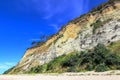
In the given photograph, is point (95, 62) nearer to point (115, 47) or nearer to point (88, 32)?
point (115, 47)

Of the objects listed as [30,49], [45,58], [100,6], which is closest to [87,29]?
[100,6]

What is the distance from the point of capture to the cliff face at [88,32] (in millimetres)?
59656

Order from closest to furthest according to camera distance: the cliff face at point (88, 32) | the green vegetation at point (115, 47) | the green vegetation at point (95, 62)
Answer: the green vegetation at point (95, 62) < the green vegetation at point (115, 47) < the cliff face at point (88, 32)

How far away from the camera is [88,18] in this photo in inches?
2847

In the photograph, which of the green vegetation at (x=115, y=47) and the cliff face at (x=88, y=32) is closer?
the green vegetation at (x=115, y=47)

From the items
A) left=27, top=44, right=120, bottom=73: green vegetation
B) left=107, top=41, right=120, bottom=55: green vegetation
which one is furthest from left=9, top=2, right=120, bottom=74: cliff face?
left=27, top=44, right=120, bottom=73: green vegetation

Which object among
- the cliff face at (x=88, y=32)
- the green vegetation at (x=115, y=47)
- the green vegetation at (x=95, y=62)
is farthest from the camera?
the cliff face at (x=88, y=32)

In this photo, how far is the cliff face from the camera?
59656mm

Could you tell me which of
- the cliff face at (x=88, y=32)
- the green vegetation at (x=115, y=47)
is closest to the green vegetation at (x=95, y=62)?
the green vegetation at (x=115, y=47)

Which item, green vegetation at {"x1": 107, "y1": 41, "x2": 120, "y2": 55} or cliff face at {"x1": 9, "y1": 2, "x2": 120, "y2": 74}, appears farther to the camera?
cliff face at {"x1": 9, "y1": 2, "x2": 120, "y2": 74}

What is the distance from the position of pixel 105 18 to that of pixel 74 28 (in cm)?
1316

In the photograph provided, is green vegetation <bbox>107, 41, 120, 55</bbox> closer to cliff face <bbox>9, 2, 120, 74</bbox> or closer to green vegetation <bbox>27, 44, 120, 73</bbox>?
green vegetation <bbox>27, 44, 120, 73</bbox>

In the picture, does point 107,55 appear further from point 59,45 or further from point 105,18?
point 59,45

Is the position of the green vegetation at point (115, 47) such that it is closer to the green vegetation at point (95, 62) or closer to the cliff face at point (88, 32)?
the green vegetation at point (95, 62)
